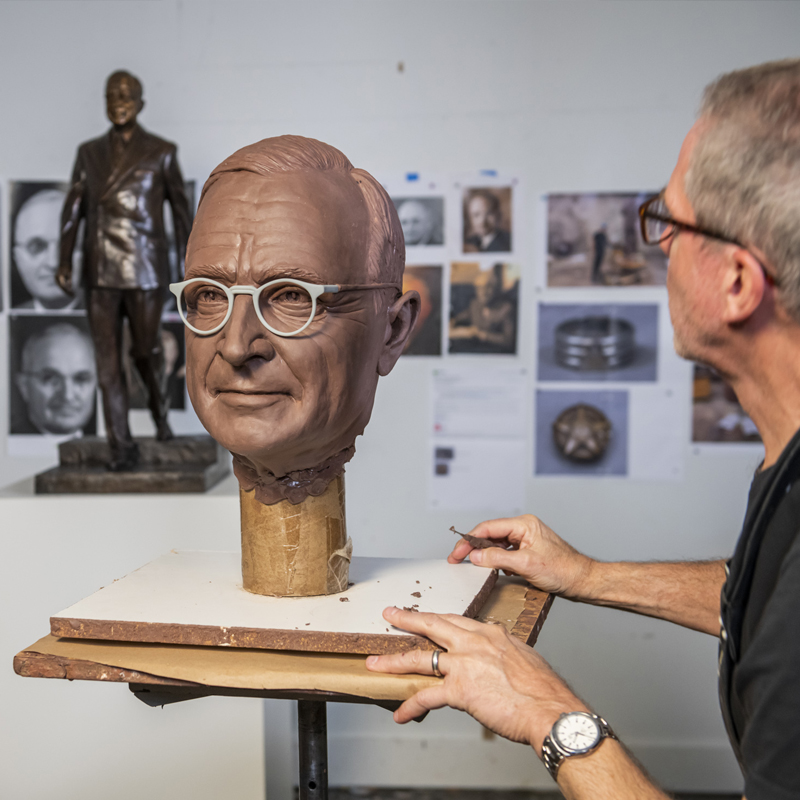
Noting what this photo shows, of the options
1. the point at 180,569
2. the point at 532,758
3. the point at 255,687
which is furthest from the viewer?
the point at 532,758

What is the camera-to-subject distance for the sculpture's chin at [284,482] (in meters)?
1.41

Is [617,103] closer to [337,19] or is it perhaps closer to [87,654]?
[337,19]

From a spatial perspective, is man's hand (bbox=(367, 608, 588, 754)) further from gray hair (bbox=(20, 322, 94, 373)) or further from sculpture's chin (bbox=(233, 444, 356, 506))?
gray hair (bbox=(20, 322, 94, 373))

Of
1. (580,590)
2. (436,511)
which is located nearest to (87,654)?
(580,590)

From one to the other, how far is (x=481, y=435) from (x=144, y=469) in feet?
3.60

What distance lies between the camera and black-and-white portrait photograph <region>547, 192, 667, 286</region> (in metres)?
2.79

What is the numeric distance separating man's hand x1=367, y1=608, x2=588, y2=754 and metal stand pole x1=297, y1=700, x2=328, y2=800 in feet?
0.87

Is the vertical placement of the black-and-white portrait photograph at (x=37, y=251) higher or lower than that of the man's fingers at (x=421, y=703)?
higher

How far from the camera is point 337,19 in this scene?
274 cm

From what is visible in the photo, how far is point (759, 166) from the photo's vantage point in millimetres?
994

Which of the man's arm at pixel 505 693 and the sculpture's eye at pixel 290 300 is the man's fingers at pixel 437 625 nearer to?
the man's arm at pixel 505 693

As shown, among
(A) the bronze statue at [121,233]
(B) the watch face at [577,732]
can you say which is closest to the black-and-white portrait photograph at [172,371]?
(A) the bronze statue at [121,233]

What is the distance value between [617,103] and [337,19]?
3.06 feet

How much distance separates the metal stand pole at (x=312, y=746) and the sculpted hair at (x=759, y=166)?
0.93 meters
